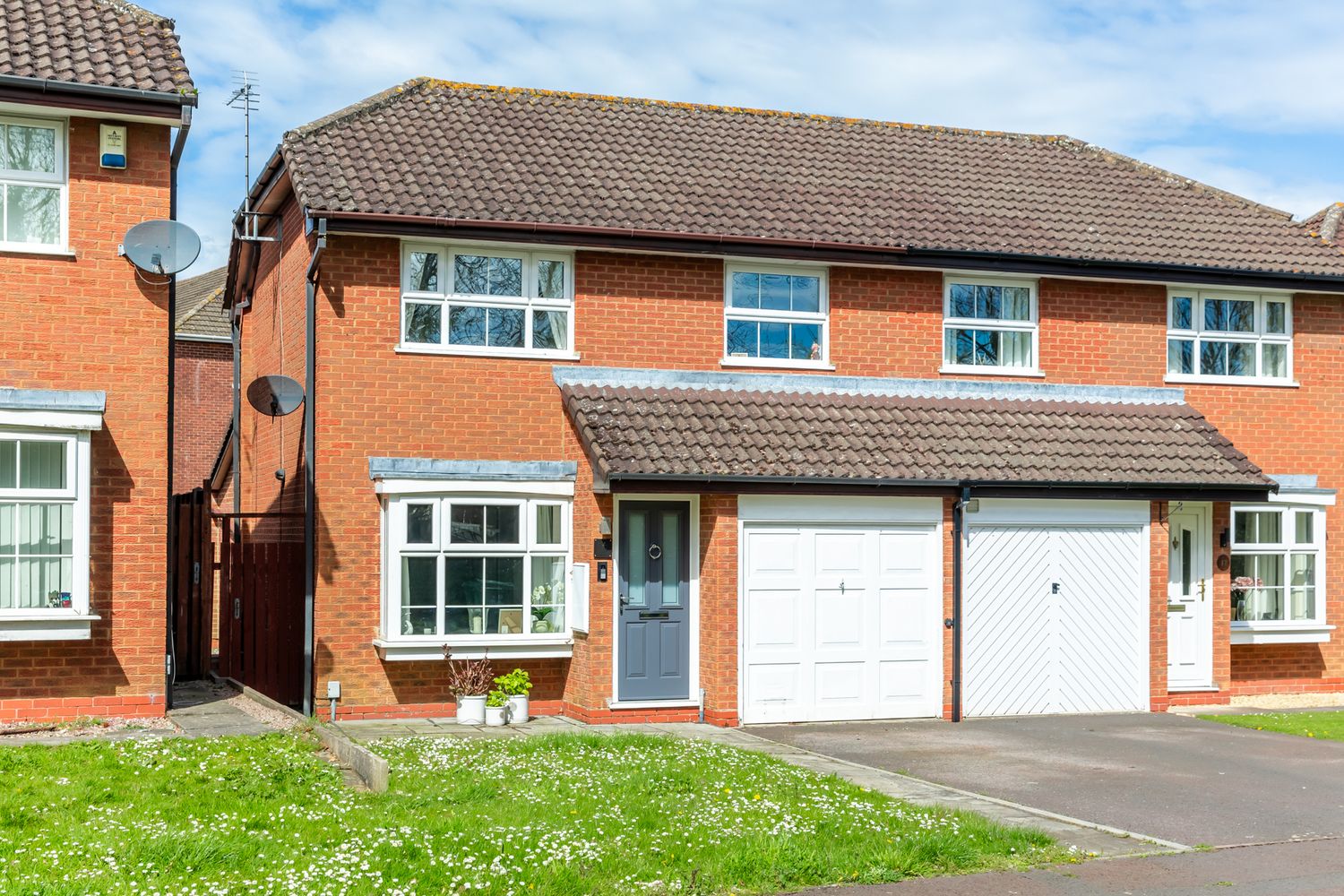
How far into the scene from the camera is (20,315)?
14.3 metres

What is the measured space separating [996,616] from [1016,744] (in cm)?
253

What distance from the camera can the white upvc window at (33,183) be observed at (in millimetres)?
14445

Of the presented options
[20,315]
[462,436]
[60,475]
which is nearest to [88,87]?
[20,315]

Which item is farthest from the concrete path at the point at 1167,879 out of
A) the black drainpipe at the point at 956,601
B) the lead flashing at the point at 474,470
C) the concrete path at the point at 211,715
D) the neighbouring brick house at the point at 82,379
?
the neighbouring brick house at the point at 82,379

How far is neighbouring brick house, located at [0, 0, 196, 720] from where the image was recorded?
A: 14.1m

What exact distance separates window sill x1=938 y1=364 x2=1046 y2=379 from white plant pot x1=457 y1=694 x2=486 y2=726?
271 inches

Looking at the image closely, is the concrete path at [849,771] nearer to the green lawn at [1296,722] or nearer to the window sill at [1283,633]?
the green lawn at [1296,722]

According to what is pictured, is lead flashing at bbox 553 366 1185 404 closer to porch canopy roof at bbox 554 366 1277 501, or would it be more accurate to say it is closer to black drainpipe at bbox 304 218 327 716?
porch canopy roof at bbox 554 366 1277 501

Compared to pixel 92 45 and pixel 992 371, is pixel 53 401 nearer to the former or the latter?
pixel 92 45

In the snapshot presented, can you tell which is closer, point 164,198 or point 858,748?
point 858,748

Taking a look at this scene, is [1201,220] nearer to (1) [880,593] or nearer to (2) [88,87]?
(1) [880,593]

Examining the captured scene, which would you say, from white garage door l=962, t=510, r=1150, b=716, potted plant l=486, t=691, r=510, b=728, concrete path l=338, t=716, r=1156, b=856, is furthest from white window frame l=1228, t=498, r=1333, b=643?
potted plant l=486, t=691, r=510, b=728

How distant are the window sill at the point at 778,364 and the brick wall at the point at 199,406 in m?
22.6

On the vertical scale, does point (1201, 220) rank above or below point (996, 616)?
above
